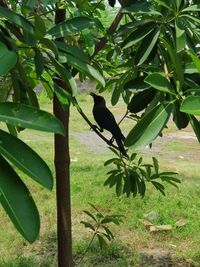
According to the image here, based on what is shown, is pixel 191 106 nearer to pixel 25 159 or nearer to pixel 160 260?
pixel 25 159

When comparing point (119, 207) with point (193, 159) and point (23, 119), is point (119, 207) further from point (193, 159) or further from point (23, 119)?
point (23, 119)

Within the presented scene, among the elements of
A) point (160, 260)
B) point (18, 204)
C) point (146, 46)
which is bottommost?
point (160, 260)

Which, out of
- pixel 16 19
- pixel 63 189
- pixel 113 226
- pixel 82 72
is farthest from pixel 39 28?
pixel 113 226

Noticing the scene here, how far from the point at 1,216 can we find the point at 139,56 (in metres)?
2.84

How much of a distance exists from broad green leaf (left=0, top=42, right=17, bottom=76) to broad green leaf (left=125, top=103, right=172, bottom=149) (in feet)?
0.84

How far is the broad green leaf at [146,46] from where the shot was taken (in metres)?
1.01

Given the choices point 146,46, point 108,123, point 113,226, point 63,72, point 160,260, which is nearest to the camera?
point 63,72

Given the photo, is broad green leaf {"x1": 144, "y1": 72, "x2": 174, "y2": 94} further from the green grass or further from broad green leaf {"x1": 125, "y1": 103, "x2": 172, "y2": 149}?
the green grass

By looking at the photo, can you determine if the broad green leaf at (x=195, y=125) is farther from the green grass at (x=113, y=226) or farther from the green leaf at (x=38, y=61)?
the green grass at (x=113, y=226)

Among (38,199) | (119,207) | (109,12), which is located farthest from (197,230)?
(109,12)

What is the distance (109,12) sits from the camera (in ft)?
7.06

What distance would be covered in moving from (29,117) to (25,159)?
0.06 m

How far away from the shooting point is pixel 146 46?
1014 mm

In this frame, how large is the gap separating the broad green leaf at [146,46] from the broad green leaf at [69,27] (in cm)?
14
